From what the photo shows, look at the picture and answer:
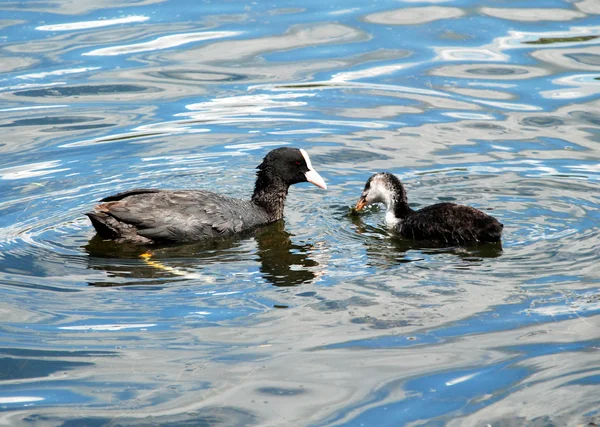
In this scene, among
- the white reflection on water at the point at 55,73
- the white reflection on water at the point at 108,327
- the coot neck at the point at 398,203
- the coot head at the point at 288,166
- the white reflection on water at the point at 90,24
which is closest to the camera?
the white reflection on water at the point at 108,327

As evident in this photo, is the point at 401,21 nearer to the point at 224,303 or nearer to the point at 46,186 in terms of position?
the point at 46,186

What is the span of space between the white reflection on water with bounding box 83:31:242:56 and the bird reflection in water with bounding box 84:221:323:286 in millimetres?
6340

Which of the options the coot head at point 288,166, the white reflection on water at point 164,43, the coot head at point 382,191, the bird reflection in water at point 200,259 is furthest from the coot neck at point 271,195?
the white reflection on water at point 164,43

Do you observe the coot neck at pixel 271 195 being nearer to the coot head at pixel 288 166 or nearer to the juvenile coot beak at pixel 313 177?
the coot head at pixel 288 166

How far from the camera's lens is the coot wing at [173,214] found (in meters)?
9.12

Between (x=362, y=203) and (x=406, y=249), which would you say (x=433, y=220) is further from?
(x=362, y=203)

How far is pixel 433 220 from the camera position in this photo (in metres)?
Result: 9.00

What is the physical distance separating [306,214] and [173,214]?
1.60 meters

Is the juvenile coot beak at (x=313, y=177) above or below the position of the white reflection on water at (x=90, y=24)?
below

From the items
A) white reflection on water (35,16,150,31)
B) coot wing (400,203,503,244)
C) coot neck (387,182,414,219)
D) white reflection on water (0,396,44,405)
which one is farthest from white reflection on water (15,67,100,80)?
white reflection on water (0,396,44,405)

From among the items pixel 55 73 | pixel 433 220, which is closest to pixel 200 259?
pixel 433 220

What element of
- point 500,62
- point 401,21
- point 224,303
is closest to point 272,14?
point 401,21

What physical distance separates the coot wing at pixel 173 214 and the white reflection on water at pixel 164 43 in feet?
20.2

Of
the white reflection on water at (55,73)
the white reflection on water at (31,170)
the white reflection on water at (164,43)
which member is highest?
the white reflection on water at (164,43)
